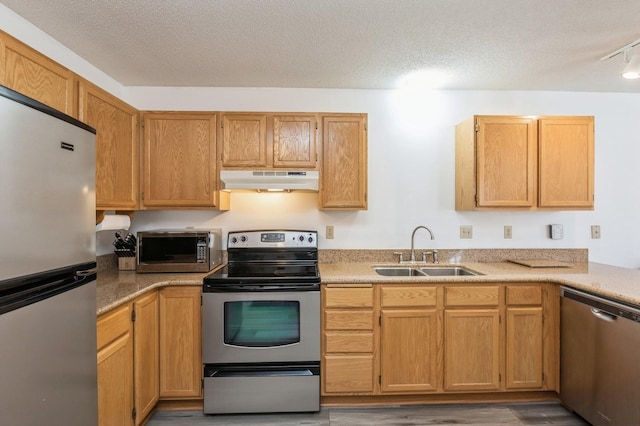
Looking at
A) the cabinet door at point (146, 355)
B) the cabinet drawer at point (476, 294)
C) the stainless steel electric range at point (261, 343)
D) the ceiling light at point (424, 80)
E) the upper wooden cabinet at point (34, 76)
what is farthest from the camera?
the ceiling light at point (424, 80)

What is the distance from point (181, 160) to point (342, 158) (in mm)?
1245

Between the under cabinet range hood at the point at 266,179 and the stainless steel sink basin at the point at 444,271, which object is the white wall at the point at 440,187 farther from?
the under cabinet range hood at the point at 266,179

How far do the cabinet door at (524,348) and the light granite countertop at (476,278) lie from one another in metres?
0.24

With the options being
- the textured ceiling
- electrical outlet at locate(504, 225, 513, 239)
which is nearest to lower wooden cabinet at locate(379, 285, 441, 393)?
electrical outlet at locate(504, 225, 513, 239)

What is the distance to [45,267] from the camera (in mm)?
972

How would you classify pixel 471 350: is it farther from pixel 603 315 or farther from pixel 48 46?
pixel 48 46

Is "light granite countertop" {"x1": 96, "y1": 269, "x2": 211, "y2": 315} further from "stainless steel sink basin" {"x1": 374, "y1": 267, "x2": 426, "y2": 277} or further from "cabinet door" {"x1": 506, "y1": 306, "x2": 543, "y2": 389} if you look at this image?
"cabinet door" {"x1": 506, "y1": 306, "x2": 543, "y2": 389}

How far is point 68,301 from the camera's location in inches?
42.3

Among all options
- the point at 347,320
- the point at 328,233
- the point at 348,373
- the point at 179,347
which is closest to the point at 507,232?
the point at 328,233

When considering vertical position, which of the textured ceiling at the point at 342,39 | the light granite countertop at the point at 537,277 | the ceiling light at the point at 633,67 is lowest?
the light granite countertop at the point at 537,277

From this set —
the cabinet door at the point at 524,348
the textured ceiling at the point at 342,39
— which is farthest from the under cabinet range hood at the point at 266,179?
the cabinet door at the point at 524,348

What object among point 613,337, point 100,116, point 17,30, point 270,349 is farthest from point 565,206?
point 17,30

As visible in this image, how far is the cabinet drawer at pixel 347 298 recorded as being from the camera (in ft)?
7.44

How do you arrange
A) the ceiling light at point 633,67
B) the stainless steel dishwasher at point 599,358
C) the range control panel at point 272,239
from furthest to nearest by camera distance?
the range control panel at point 272,239, the ceiling light at point 633,67, the stainless steel dishwasher at point 599,358
